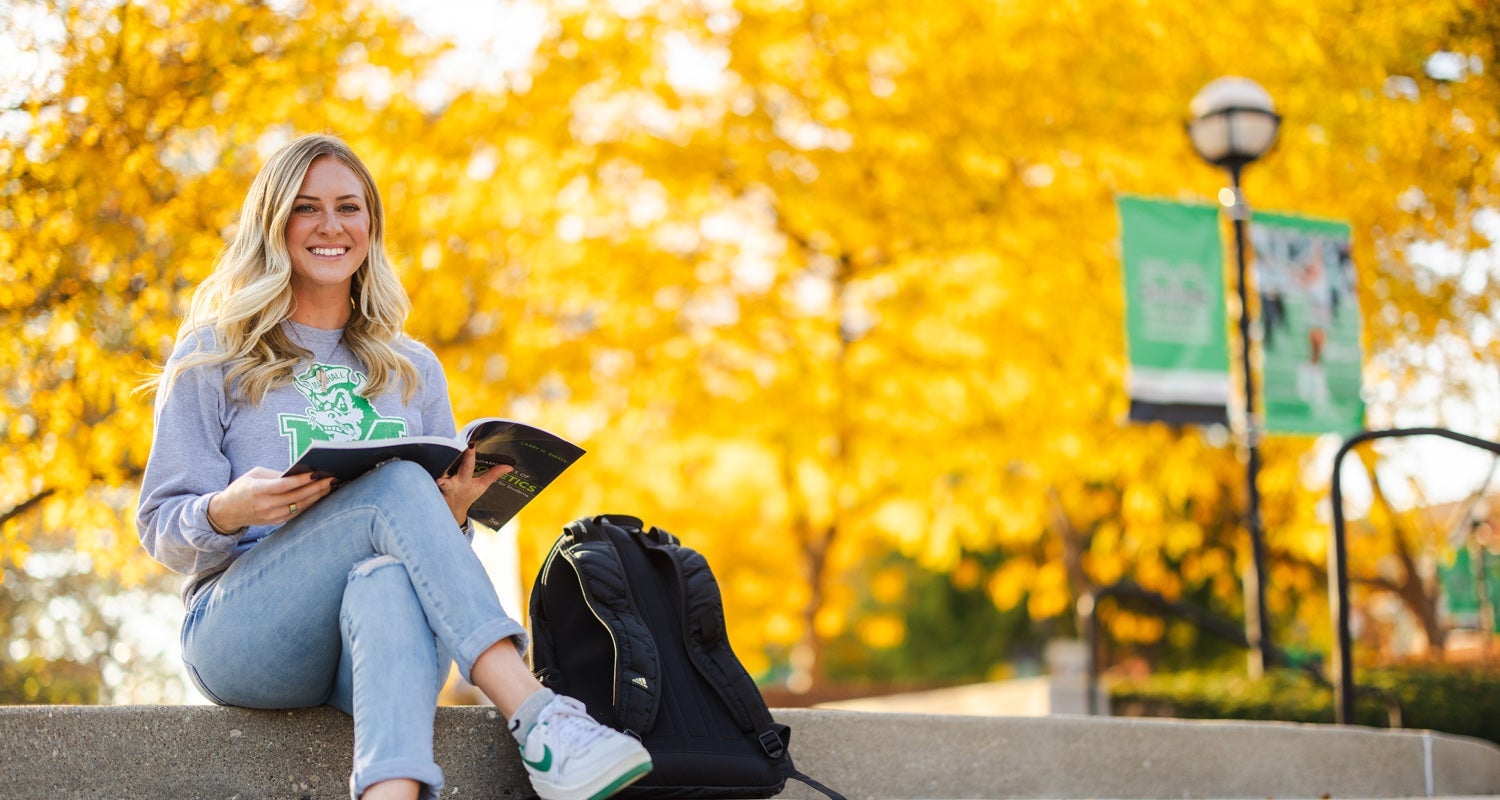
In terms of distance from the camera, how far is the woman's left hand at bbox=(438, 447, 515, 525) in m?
3.27

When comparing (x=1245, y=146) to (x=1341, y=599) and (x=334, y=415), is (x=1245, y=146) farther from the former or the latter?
(x=334, y=415)

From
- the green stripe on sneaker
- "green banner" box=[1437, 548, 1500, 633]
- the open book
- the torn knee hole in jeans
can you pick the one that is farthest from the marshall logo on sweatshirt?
"green banner" box=[1437, 548, 1500, 633]

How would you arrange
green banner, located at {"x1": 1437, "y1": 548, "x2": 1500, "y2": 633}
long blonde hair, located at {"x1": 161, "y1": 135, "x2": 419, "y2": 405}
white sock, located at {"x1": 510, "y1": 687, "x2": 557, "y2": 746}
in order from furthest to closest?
green banner, located at {"x1": 1437, "y1": 548, "x2": 1500, "y2": 633}, long blonde hair, located at {"x1": 161, "y1": 135, "x2": 419, "y2": 405}, white sock, located at {"x1": 510, "y1": 687, "x2": 557, "y2": 746}

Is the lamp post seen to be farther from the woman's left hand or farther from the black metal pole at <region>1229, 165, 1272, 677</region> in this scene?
the woman's left hand

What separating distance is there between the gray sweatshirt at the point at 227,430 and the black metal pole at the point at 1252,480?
579cm

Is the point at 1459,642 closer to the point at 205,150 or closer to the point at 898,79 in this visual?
the point at 898,79

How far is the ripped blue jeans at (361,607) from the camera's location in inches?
111

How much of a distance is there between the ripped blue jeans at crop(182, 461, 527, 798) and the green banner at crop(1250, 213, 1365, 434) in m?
6.75

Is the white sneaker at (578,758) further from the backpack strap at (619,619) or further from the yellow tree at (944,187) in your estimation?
the yellow tree at (944,187)

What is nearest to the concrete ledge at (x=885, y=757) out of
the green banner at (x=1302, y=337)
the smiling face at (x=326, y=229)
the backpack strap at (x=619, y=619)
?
the backpack strap at (x=619, y=619)

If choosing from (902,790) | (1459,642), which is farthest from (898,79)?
(1459,642)

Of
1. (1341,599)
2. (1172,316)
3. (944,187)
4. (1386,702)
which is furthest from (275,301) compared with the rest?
(944,187)

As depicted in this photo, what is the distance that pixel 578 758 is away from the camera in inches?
109

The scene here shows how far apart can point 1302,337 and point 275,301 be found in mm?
6931
